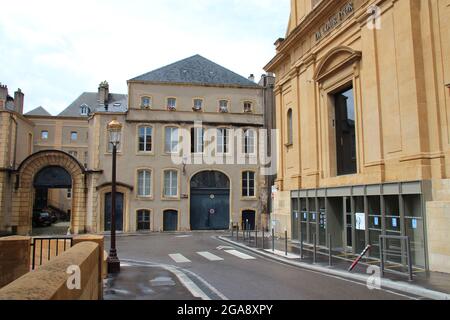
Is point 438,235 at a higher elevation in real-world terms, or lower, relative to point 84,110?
lower

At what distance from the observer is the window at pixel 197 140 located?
34250 mm

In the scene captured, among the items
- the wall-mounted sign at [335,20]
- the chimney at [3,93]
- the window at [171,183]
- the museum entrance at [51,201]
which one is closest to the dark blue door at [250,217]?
the window at [171,183]

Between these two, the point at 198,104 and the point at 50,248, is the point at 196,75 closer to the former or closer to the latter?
the point at 198,104

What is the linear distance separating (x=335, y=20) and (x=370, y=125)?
19.0ft

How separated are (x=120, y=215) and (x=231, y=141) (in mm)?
10763

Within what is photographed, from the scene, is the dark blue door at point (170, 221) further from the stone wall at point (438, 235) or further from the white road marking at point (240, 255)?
the stone wall at point (438, 235)

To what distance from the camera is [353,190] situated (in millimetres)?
16750

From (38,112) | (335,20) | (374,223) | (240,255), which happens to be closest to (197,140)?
(335,20)

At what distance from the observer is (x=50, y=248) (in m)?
12.4

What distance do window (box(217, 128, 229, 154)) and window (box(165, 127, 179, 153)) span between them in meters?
3.47

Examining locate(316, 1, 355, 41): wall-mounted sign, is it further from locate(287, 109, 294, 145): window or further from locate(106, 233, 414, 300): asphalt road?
locate(106, 233, 414, 300): asphalt road
